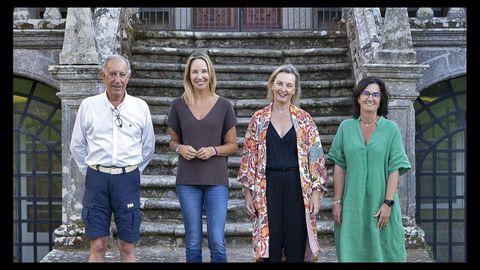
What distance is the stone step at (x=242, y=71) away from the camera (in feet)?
30.3

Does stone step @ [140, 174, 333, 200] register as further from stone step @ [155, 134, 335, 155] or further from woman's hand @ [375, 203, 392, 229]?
woman's hand @ [375, 203, 392, 229]

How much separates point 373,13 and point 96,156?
4648 mm

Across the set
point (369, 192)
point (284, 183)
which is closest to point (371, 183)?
point (369, 192)

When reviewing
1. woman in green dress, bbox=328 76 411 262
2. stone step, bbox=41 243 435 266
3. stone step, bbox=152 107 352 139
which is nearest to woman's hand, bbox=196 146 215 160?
woman in green dress, bbox=328 76 411 262

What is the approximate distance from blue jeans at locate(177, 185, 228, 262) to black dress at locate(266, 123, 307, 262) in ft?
1.14

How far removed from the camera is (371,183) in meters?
5.24

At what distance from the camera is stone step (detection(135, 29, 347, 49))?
998cm

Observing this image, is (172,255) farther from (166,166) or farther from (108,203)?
(108,203)

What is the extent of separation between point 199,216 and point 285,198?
0.62 metres

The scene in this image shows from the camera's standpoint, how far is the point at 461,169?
10.6 metres

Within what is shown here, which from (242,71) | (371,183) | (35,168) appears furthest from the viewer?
(35,168)

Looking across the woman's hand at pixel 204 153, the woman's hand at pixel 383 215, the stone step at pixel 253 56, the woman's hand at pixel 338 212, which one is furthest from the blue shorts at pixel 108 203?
the stone step at pixel 253 56

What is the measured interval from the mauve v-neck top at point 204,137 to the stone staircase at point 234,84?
188 centimetres
